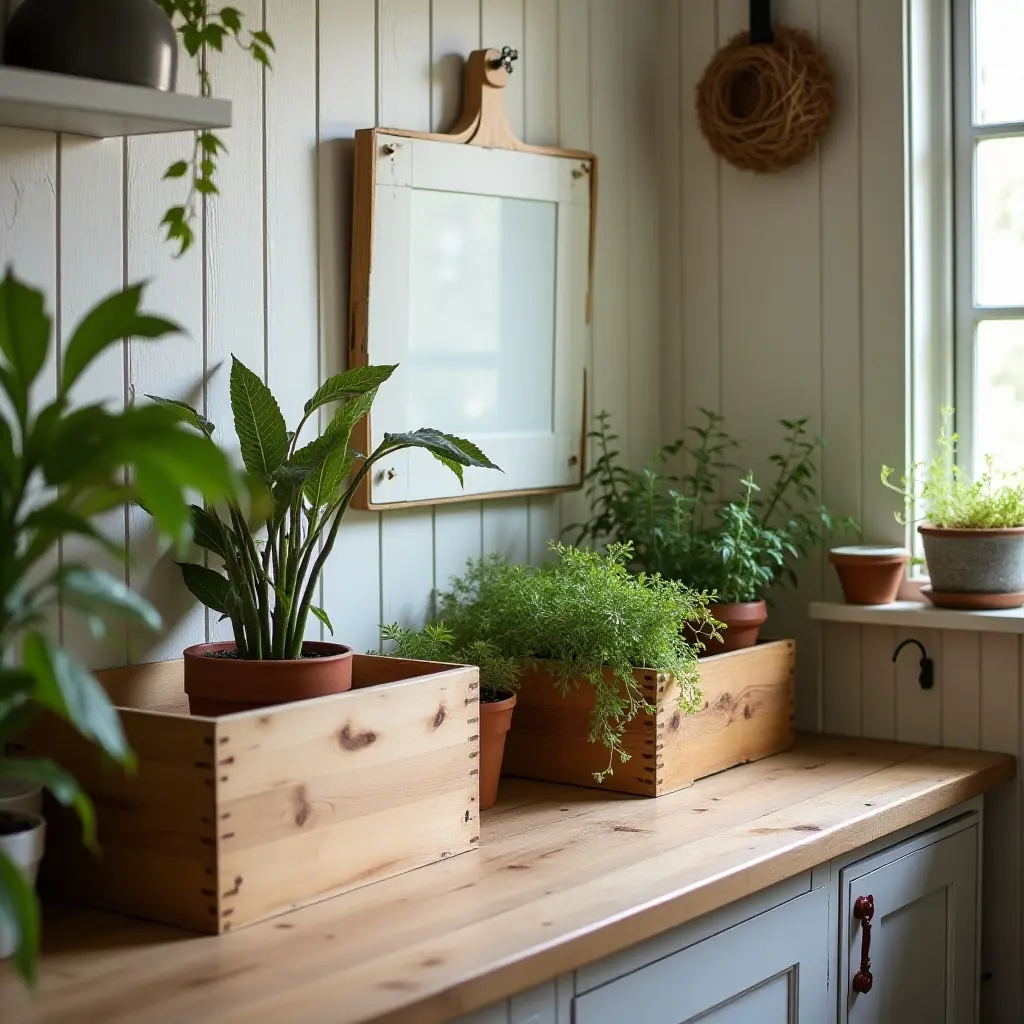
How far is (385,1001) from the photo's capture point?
4.52 feet

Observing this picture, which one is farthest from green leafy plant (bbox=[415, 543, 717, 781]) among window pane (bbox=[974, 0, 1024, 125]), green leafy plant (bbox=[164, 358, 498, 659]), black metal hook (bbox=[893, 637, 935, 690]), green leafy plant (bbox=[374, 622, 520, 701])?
window pane (bbox=[974, 0, 1024, 125])

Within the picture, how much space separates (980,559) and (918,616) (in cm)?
14

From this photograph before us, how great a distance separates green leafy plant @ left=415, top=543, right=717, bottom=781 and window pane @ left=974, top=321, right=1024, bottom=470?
2.17 feet

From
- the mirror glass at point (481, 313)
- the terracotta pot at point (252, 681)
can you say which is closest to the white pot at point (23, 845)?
the terracotta pot at point (252, 681)

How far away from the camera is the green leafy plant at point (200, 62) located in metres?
1.76

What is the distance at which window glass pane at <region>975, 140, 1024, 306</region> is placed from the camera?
2516 millimetres

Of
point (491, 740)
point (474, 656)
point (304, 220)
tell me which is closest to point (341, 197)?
point (304, 220)

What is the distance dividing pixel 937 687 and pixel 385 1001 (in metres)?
1.41

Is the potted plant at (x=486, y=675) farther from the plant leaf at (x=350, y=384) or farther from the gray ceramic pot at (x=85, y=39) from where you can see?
the gray ceramic pot at (x=85, y=39)

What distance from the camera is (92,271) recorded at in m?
1.85

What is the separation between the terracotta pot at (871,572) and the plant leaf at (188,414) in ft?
3.75

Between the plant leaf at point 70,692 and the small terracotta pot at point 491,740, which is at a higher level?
the plant leaf at point 70,692

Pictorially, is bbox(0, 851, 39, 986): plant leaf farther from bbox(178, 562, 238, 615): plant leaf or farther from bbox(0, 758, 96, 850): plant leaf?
bbox(178, 562, 238, 615): plant leaf

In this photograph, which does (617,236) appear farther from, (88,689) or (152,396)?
(88,689)
